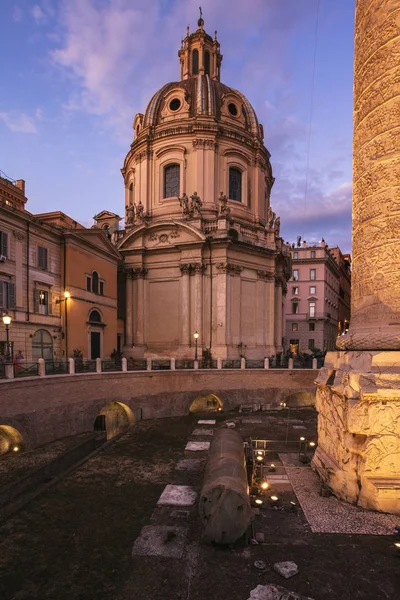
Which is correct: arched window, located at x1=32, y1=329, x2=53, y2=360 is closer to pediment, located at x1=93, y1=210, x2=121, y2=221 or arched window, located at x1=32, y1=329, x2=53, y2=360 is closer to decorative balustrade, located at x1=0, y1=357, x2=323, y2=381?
decorative balustrade, located at x1=0, y1=357, x2=323, y2=381

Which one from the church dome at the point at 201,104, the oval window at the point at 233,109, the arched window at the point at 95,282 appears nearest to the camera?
the arched window at the point at 95,282

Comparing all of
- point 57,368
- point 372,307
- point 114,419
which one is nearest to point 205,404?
point 114,419

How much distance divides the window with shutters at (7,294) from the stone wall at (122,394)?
6.05 m

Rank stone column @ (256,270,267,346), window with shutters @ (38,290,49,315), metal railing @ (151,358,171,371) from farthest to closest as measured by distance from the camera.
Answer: stone column @ (256,270,267,346) < metal railing @ (151,358,171,371) < window with shutters @ (38,290,49,315)

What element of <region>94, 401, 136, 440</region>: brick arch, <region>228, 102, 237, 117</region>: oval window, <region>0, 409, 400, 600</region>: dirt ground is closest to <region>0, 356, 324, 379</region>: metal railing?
<region>94, 401, 136, 440</region>: brick arch

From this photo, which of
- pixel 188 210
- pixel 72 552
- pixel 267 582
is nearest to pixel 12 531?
pixel 72 552

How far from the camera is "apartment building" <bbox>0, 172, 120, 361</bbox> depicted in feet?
76.8

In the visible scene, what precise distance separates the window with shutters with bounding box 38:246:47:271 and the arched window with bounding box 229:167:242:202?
2042 cm

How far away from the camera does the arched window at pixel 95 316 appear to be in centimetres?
3031

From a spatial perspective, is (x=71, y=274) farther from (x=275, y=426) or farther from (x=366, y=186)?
(x=366, y=186)

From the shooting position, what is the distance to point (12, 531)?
33.8ft

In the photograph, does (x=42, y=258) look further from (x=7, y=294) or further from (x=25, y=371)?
(x=25, y=371)

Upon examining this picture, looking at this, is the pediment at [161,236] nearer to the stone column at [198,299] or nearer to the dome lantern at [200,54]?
the stone column at [198,299]

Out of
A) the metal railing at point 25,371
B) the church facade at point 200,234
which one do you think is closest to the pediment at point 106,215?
the church facade at point 200,234
